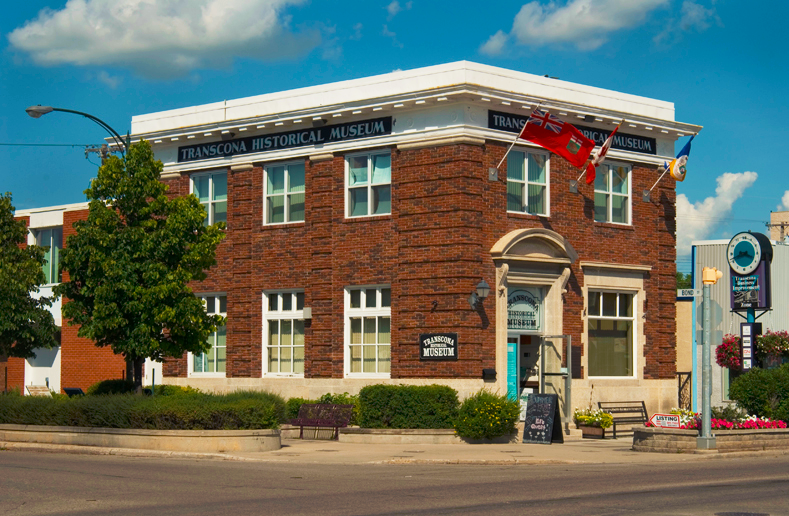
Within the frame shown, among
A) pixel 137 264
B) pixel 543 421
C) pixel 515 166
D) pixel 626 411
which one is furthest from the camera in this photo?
pixel 626 411

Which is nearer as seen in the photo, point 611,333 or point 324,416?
point 324,416

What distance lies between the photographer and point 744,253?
31938 mm

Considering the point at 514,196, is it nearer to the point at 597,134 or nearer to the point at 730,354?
the point at 597,134

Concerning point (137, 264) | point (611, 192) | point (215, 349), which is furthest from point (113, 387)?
point (611, 192)

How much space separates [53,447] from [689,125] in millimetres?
20189

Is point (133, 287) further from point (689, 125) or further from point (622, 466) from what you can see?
point (689, 125)

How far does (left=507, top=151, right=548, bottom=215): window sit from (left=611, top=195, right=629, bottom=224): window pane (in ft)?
9.09

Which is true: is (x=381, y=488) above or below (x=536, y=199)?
below

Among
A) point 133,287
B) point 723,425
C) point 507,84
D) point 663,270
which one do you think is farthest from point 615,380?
point 133,287

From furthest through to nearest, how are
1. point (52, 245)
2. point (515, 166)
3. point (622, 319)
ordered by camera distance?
point (52, 245) → point (622, 319) → point (515, 166)

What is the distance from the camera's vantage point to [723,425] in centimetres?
2312

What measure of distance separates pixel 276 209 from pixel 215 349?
483 centimetres

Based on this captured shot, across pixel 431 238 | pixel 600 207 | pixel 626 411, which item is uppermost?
pixel 600 207

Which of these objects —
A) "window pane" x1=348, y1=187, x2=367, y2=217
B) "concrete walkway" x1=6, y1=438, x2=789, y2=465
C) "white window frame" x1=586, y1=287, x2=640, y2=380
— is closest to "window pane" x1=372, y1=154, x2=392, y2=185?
"window pane" x1=348, y1=187, x2=367, y2=217
